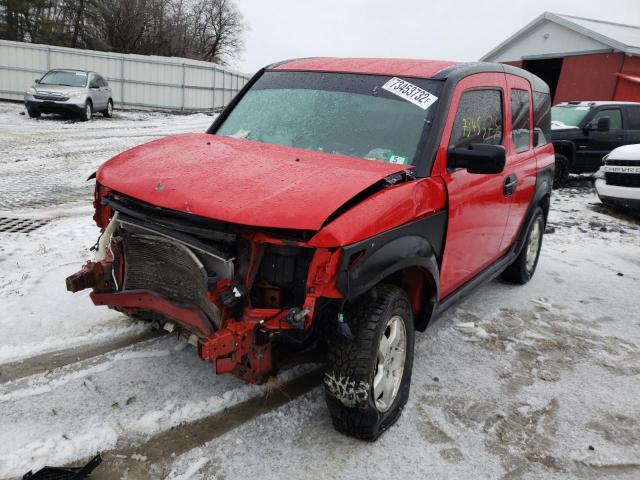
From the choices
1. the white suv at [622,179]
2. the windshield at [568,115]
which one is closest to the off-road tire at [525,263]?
the white suv at [622,179]

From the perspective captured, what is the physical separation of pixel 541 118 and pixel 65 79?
16.5 meters

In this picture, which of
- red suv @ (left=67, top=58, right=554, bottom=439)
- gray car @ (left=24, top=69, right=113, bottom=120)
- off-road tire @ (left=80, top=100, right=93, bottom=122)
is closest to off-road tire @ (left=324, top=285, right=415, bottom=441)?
red suv @ (left=67, top=58, right=554, bottom=439)

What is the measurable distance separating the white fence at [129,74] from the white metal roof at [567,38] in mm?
14471

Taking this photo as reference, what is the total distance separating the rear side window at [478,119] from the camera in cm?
343

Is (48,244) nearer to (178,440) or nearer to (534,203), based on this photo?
(178,440)

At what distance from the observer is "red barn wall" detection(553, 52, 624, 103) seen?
2016 centimetres

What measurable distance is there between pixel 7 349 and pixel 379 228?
8.50 feet

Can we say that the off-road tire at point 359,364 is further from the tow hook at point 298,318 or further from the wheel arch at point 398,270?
the tow hook at point 298,318

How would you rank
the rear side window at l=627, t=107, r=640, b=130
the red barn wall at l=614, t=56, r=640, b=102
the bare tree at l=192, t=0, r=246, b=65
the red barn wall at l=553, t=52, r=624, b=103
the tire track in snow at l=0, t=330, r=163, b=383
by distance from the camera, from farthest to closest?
the bare tree at l=192, t=0, r=246, b=65, the red barn wall at l=553, t=52, r=624, b=103, the red barn wall at l=614, t=56, r=640, b=102, the rear side window at l=627, t=107, r=640, b=130, the tire track in snow at l=0, t=330, r=163, b=383

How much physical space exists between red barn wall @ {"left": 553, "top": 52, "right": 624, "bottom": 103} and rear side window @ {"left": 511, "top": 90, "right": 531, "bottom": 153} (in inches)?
730

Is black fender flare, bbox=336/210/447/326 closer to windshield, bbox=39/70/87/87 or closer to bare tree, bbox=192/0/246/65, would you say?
windshield, bbox=39/70/87/87

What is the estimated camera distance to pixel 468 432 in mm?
3018

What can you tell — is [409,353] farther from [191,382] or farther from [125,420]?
[125,420]

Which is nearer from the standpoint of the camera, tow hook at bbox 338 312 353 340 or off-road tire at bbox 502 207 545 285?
tow hook at bbox 338 312 353 340
